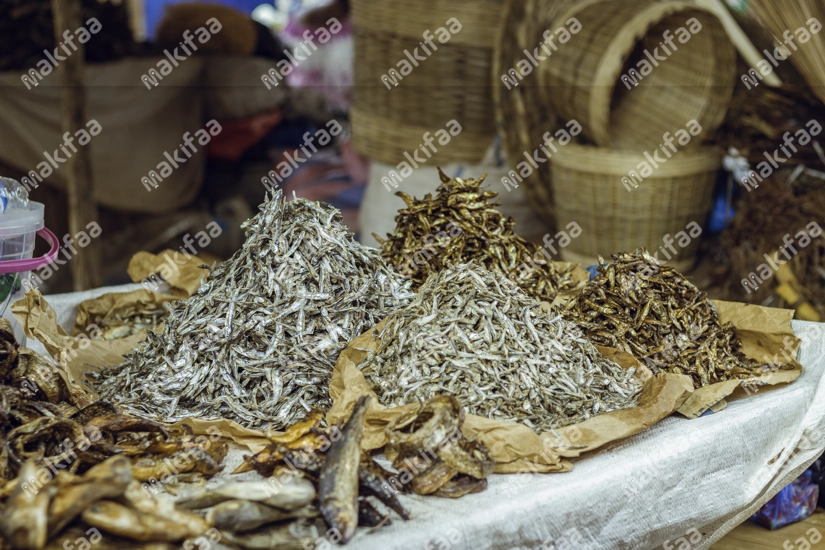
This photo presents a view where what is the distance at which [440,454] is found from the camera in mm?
1545

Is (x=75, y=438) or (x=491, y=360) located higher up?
(x=491, y=360)

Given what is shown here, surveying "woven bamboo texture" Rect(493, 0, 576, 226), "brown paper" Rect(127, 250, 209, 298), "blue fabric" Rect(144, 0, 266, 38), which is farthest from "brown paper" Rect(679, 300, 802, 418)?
"blue fabric" Rect(144, 0, 266, 38)

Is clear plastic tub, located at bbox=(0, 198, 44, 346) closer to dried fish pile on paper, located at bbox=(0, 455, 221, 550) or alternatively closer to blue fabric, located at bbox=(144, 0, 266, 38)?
dried fish pile on paper, located at bbox=(0, 455, 221, 550)

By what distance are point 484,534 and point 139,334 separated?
1506 millimetres

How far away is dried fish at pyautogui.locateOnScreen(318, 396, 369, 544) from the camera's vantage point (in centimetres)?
136

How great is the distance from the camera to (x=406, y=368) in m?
1.82

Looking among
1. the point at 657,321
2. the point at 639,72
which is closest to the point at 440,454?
the point at 657,321

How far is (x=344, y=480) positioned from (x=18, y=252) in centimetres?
127

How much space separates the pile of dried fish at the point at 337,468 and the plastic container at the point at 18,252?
92 cm

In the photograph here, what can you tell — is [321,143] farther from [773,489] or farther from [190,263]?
[773,489]

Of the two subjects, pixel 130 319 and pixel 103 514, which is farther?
pixel 130 319

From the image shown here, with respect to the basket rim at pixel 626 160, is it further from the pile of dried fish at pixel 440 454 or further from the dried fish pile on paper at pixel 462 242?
the pile of dried fish at pixel 440 454

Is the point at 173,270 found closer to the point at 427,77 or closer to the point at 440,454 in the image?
the point at 440,454

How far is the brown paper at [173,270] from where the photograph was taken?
2727mm
